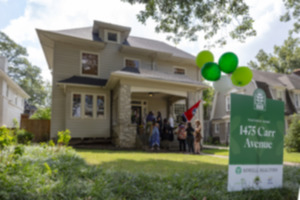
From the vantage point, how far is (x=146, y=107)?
1719cm

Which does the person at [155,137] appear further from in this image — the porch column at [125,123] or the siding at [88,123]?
the siding at [88,123]

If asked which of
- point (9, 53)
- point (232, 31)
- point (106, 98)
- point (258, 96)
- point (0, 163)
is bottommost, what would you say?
point (0, 163)

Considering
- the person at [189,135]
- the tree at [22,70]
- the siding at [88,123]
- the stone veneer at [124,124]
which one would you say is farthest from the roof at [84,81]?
the tree at [22,70]

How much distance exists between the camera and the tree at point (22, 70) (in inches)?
1441

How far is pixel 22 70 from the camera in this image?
127 feet

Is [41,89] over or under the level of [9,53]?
under

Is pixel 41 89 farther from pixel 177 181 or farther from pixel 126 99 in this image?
pixel 177 181

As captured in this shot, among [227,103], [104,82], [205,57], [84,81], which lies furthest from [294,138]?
[227,103]

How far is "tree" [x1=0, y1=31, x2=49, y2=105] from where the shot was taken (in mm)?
36594

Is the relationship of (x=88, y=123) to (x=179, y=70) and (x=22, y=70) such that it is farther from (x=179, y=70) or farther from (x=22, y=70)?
(x=22, y=70)

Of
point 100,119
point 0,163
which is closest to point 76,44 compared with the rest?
point 100,119

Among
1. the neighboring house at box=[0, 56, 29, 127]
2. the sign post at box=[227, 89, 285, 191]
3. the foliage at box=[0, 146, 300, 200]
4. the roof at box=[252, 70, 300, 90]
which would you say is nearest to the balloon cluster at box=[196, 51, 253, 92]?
the sign post at box=[227, 89, 285, 191]

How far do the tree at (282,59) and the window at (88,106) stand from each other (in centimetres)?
3113

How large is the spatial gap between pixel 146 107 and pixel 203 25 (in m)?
9.48
